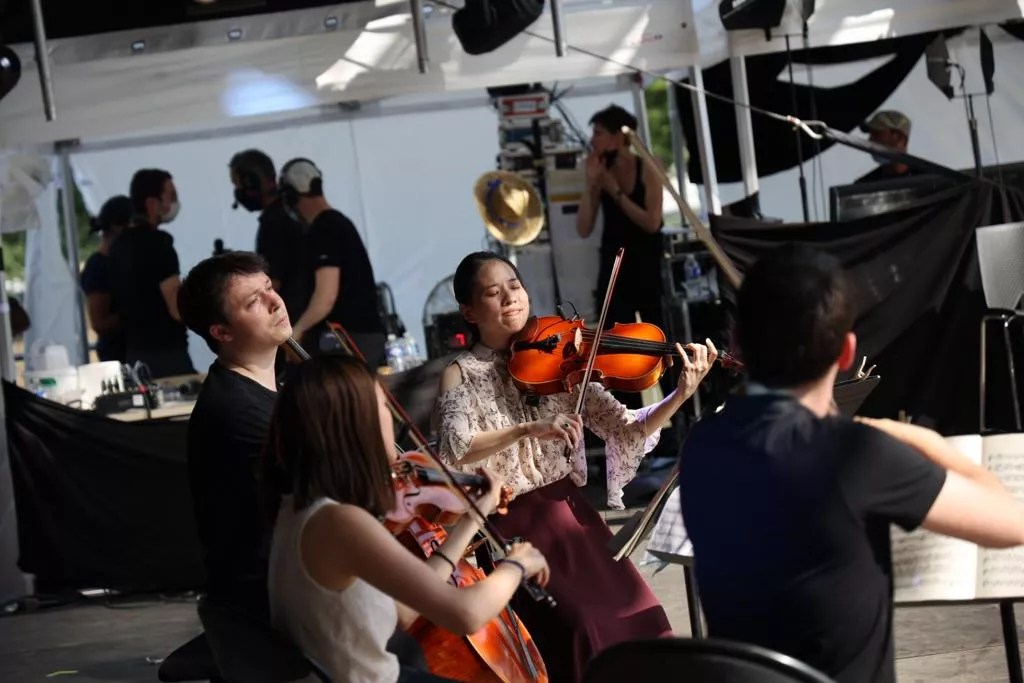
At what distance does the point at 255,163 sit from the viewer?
7.52 metres

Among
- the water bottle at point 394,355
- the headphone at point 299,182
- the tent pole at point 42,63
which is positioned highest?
the tent pole at point 42,63

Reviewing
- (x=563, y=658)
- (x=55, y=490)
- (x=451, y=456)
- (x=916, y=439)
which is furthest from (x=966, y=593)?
(x=55, y=490)

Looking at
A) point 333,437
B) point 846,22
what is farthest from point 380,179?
point 333,437

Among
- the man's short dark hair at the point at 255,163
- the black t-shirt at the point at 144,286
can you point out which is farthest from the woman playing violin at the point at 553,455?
the man's short dark hair at the point at 255,163

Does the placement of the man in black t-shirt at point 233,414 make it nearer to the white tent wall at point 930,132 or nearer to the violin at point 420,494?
the violin at point 420,494

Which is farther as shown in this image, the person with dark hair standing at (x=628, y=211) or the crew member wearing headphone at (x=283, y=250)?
the person with dark hair standing at (x=628, y=211)

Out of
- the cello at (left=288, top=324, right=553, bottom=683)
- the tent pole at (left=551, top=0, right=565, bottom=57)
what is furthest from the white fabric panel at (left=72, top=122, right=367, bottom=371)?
the cello at (left=288, top=324, right=553, bottom=683)

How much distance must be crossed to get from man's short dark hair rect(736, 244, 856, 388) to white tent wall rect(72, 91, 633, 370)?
20.8 feet

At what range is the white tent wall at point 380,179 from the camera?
8.02 m

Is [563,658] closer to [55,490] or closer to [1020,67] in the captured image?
[55,490]

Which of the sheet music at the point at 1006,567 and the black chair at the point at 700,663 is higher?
the black chair at the point at 700,663

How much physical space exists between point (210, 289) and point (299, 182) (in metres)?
4.05

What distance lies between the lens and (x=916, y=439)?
198 cm

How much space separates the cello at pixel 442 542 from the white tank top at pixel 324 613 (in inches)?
11.3
